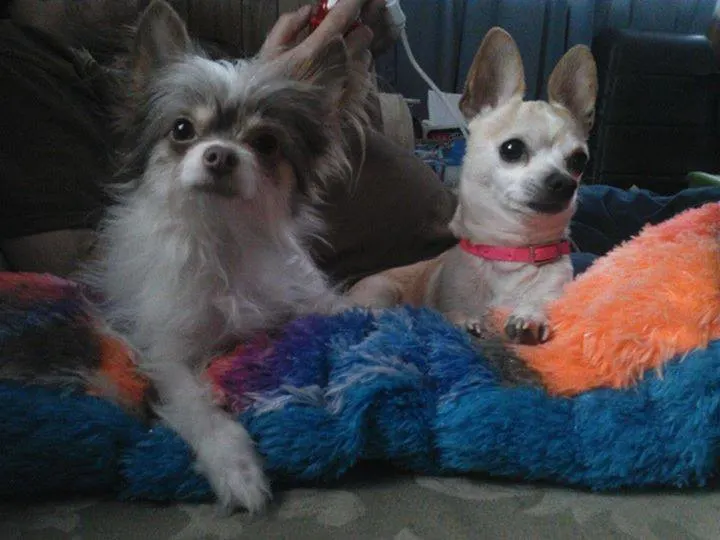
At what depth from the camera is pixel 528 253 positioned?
1550 millimetres

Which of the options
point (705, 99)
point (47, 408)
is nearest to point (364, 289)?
point (47, 408)

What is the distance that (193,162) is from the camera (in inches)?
46.3

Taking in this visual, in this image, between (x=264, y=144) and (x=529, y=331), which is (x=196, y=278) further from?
(x=529, y=331)

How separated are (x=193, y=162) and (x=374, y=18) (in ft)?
2.77

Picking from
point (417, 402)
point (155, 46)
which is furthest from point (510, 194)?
point (155, 46)

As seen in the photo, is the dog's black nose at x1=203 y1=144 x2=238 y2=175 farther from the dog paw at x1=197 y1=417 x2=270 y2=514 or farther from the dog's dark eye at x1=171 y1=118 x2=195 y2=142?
the dog paw at x1=197 y1=417 x2=270 y2=514

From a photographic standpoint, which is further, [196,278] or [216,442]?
[196,278]

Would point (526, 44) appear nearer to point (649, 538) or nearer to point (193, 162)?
point (193, 162)

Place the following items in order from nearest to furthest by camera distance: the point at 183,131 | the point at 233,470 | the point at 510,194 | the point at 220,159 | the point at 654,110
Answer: the point at 233,470, the point at 220,159, the point at 183,131, the point at 510,194, the point at 654,110

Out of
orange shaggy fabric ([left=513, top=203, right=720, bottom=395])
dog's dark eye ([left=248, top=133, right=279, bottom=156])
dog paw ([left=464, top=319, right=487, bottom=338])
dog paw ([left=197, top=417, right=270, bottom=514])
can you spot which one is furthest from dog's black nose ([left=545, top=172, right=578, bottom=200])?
dog paw ([left=197, top=417, right=270, bottom=514])

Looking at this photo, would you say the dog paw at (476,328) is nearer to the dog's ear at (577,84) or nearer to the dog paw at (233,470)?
the dog paw at (233,470)

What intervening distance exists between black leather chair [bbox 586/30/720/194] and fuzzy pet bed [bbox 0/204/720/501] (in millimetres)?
3050

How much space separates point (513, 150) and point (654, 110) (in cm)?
286

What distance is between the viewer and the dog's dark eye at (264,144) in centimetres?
130
